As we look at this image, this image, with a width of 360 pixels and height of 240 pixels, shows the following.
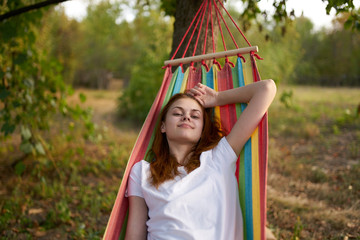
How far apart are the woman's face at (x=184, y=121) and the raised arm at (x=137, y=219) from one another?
368 millimetres

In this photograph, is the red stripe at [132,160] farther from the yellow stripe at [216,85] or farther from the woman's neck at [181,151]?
the yellow stripe at [216,85]

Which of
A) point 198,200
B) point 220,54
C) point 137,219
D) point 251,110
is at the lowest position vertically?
point 137,219

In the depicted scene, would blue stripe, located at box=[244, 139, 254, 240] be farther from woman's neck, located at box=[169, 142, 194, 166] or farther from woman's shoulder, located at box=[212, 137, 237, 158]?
woman's neck, located at box=[169, 142, 194, 166]

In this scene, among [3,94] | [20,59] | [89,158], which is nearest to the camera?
[3,94]

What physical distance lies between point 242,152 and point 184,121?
0.34 metres

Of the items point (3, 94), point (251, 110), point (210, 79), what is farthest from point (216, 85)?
point (3, 94)

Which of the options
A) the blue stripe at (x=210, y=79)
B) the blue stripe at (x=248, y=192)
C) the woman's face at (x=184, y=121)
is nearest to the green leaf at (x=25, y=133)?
the woman's face at (x=184, y=121)

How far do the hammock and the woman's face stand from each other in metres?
0.16

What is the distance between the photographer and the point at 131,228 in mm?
1451

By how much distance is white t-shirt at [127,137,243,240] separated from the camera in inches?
52.1

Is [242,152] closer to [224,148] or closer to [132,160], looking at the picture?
[224,148]

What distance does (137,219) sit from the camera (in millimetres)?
1458

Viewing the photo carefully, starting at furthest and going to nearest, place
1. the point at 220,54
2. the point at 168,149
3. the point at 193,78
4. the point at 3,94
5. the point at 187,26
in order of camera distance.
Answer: the point at 3,94 → the point at 187,26 → the point at 193,78 → the point at 220,54 → the point at 168,149

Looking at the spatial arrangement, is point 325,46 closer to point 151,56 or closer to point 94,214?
point 151,56
